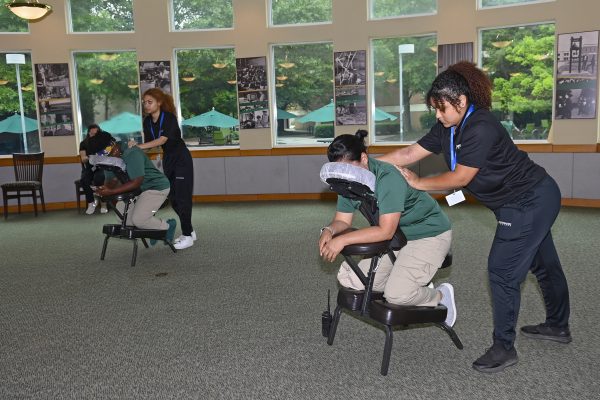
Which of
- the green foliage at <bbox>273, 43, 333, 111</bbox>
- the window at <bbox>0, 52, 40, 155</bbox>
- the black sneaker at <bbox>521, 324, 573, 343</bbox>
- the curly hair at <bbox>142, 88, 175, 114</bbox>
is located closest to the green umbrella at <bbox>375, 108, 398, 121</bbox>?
the green foliage at <bbox>273, 43, 333, 111</bbox>

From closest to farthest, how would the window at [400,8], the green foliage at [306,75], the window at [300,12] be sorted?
the window at [400,8] → the window at [300,12] → the green foliage at [306,75]

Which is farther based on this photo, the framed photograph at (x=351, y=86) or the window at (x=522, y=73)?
the framed photograph at (x=351, y=86)

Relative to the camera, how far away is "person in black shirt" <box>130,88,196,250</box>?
5629 mm

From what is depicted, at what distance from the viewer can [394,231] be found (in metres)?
2.77

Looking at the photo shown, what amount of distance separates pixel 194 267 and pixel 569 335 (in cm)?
317

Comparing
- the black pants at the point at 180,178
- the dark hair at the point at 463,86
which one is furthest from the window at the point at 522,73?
the dark hair at the point at 463,86

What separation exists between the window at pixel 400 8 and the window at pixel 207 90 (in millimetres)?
2494

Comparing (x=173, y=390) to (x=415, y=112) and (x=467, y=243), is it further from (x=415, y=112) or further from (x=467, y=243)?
(x=415, y=112)

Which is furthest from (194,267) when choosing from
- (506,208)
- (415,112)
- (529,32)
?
(529,32)

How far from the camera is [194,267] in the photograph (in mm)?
5215

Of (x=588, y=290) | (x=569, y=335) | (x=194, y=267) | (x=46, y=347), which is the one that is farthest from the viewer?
(x=194, y=267)

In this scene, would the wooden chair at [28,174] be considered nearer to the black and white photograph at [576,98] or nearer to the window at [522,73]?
the window at [522,73]

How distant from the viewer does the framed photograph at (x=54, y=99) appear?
371 inches

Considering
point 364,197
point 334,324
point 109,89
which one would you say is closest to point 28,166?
point 109,89
